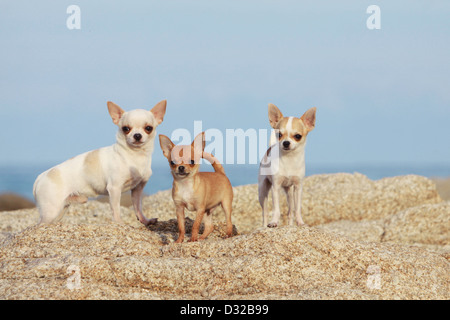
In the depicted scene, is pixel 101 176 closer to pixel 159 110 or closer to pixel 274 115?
pixel 159 110

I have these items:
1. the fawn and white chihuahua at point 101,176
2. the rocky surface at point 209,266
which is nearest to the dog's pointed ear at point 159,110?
the fawn and white chihuahua at point 101,176

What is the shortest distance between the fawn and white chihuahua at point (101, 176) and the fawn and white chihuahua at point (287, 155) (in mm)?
1616

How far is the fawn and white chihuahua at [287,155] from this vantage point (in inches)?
267

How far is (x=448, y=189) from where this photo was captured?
23.5 m

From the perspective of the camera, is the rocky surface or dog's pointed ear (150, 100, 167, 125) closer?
the rocky surface

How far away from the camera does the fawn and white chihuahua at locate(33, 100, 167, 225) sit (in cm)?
759

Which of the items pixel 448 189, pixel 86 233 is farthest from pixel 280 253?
pixel 448 189

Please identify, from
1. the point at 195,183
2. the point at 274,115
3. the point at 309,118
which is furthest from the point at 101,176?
the point at 309,118

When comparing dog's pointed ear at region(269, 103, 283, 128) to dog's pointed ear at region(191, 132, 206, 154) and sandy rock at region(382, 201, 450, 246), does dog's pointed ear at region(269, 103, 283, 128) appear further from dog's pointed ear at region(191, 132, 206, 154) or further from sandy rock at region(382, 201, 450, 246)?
sandy rock at region(382, 201, 450, 246)

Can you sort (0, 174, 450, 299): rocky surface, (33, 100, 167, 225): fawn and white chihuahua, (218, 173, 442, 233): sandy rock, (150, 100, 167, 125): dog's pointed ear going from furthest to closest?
(218, 173, 442, 233): sandy rock → (33, 100, 167, 225): fawn and white chihuahua → (150, 100, 167, 125): dog's pointed ear → (0, 174, 450, 299): rocky surface

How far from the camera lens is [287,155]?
7043mm

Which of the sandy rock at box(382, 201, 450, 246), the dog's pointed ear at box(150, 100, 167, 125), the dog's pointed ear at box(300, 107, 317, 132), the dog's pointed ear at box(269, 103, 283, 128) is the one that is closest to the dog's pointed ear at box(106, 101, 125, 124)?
the dog's pointed ear at box(150, 100, 167, 125)

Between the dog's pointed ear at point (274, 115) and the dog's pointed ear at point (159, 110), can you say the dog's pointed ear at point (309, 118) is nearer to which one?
the dog's pointed ear at point (274, 115)

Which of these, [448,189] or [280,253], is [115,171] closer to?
[280,253]
